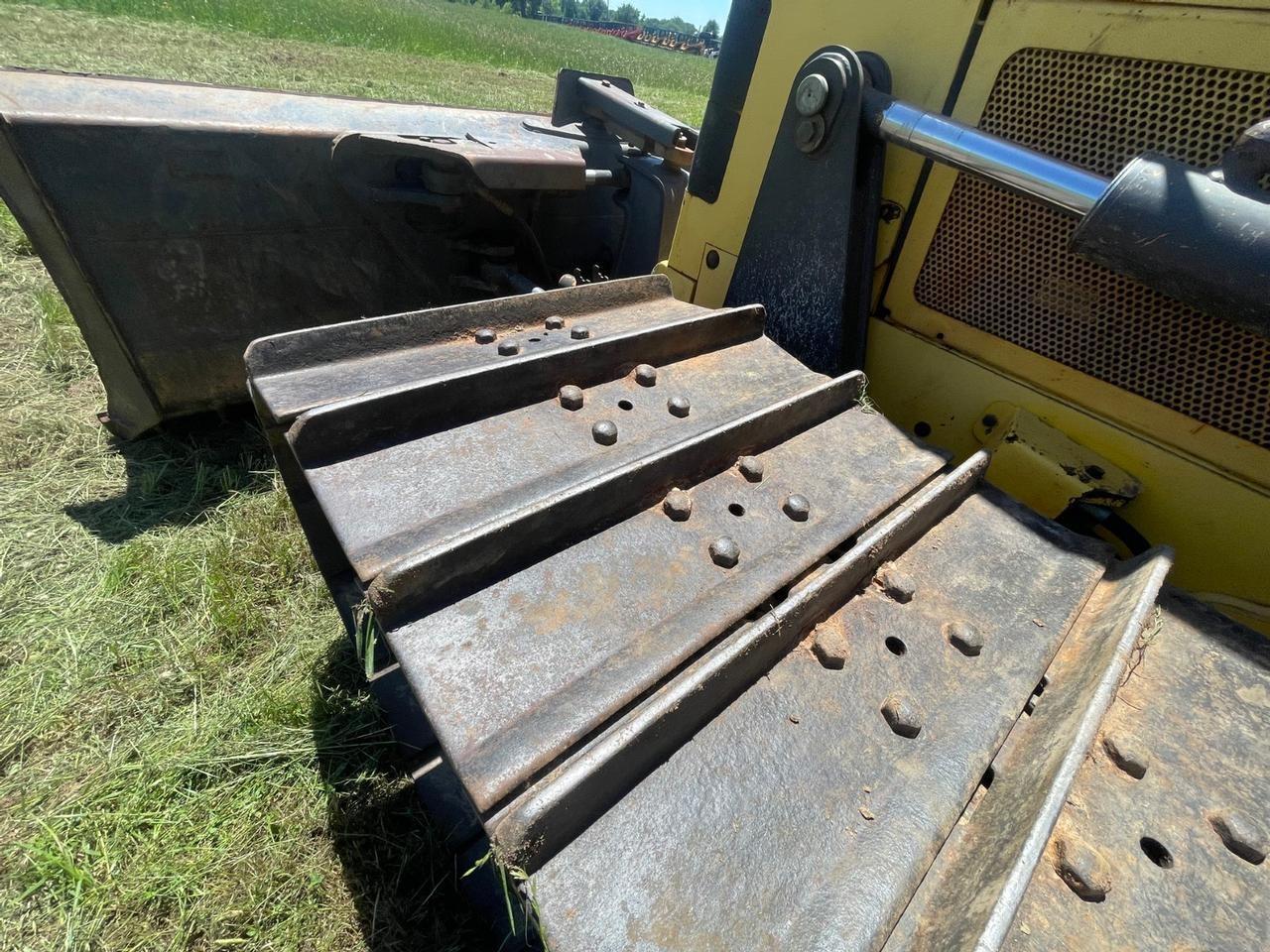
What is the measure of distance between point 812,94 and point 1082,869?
160 centimetres

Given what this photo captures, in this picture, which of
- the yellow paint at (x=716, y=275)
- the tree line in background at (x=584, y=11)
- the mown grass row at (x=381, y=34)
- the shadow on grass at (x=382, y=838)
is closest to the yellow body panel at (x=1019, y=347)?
the yellow paint at (x=716, y=275)

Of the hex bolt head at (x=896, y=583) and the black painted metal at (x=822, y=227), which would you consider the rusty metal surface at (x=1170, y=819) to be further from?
the black painted metal at (x=822, y=227)

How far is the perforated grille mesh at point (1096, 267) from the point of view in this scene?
3.83 feet

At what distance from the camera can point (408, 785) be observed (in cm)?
179

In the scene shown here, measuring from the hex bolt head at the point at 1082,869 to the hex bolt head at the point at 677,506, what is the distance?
72 centimetres

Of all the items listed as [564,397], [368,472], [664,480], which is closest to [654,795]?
[664,480]

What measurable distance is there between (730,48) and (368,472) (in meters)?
1.64

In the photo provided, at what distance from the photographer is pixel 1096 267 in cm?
134

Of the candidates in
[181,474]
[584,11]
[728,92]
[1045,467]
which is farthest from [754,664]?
[584,11]

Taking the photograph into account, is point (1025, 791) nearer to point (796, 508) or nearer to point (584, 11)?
point (796, 508)

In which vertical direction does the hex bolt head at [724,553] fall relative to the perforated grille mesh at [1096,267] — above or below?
below

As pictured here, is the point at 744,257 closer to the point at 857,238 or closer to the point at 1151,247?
the point at 857,238

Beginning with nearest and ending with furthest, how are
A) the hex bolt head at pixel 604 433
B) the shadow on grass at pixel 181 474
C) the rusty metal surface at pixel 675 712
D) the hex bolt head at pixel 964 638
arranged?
1. the rusty metal surface at pixel 675 712
2. the hex bolt head at pixel 964 638
3. the hex bolt head at pixel 604 433
4. the shadow on grass at pixel 181 474

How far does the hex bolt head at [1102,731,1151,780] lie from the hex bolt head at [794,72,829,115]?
1427mm
